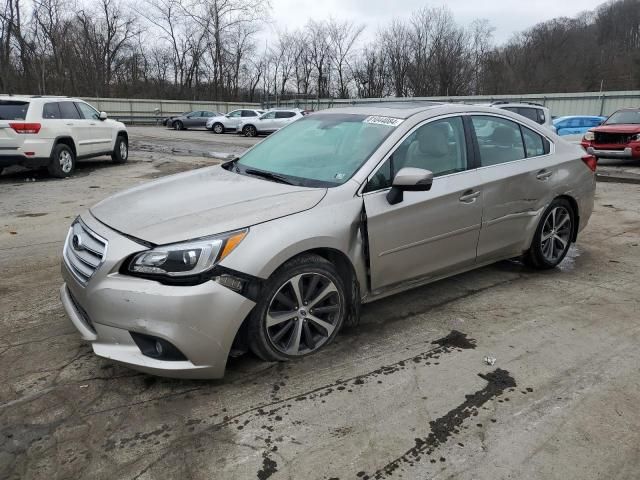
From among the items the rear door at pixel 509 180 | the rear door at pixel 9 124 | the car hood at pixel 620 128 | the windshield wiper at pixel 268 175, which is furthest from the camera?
the car hood at pixel 620 128

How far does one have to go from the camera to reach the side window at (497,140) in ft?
13.8

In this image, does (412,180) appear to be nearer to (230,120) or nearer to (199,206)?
(199,206)

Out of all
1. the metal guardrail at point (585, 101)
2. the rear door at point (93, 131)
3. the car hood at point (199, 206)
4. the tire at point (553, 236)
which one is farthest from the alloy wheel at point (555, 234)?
the metal guardrail at point (585, 101)

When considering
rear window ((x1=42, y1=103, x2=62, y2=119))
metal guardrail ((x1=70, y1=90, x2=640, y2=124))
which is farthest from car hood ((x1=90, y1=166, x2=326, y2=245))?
metal guardrail ((x1=70, y1=90, x2=640, y2=124))

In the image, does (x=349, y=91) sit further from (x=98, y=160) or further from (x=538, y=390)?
(x=538, y=390)

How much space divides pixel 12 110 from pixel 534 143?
960cm

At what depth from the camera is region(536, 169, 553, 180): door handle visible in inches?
180

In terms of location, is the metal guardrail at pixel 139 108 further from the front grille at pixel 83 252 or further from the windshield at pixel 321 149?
the front grille at pixel 83 252

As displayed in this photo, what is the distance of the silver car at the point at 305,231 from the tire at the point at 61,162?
7.92 m

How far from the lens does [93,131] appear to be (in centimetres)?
1202

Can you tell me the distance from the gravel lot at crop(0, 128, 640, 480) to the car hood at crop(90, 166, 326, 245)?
903 millimetres

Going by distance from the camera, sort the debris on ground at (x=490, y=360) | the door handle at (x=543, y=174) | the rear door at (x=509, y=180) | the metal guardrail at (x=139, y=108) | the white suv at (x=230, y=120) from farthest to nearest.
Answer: the metal guardrail at (x=139, y=108) → the white suv at (x=230, y=120) → the door handle at (x=543, y=174) → the rear door at (x=509, y=180) → the debris on ground at (x=490, y=360)

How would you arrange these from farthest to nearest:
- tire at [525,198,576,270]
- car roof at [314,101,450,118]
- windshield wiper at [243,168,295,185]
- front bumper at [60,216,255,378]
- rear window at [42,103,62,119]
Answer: rear window at [42,103,62,119], tire at [525,198,576,270], car roof at [314,101,450,118], windshield wiper at [243,168,295,185], front bumper at [60,216,255,378]

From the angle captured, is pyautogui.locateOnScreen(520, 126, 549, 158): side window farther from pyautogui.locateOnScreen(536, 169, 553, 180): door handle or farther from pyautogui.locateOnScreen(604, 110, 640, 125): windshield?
pyautogui.locateOnScreen(604, 110, 640, 125): windshield
